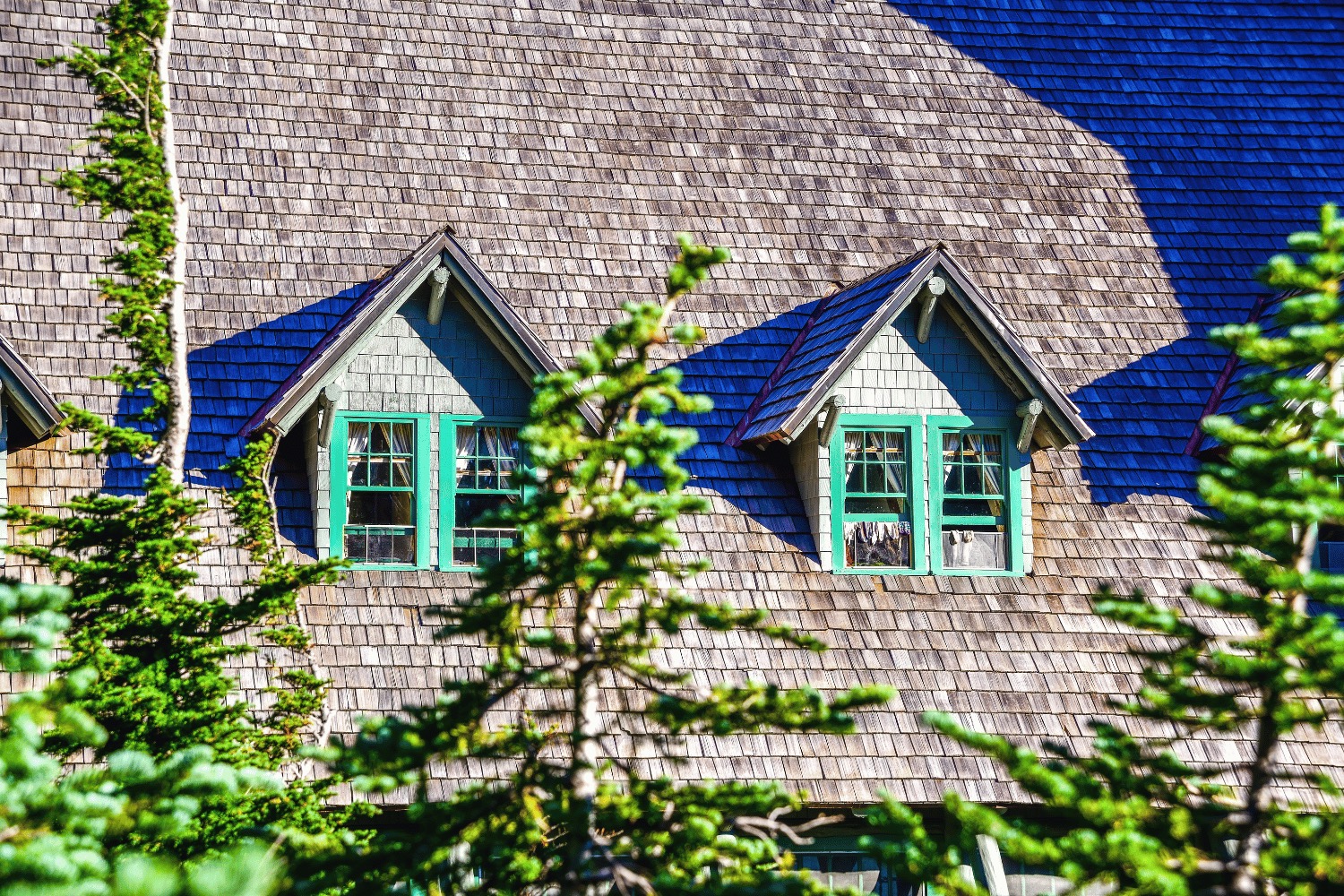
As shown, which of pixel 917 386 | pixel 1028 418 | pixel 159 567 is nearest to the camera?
pixel 159 567

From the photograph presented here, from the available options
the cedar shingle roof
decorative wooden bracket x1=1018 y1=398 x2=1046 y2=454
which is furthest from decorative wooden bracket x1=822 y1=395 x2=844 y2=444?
decorative wooden bracket x1=1018 y1=398 x2=1046 y2=454

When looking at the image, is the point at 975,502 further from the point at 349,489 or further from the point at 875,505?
the point at 349,489

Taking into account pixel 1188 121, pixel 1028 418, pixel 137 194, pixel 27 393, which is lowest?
pixel 1028 418

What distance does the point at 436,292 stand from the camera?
436 inches

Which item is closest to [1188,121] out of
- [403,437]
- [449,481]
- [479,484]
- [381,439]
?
[479,484]

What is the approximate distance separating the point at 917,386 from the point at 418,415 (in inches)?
151

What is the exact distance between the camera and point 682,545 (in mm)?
11383

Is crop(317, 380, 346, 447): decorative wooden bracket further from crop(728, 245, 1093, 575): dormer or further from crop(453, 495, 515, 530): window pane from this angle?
crop(728, 245, 1093, 575): dormer

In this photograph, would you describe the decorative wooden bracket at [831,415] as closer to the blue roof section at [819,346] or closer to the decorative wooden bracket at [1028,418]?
the blue roof section at [819,346]

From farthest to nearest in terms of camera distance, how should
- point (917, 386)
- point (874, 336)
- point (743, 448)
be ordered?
point (743, 448) < point (917, 386) < point (874, 336)

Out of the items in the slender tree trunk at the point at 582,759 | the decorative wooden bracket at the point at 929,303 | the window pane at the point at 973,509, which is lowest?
the slender tree trunk at the point at 582,759

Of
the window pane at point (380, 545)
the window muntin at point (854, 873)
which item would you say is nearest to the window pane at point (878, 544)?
the window muntin at point (854, 873)

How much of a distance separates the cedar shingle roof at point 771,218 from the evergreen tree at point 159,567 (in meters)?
1.31

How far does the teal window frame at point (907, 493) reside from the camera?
11.5 m
